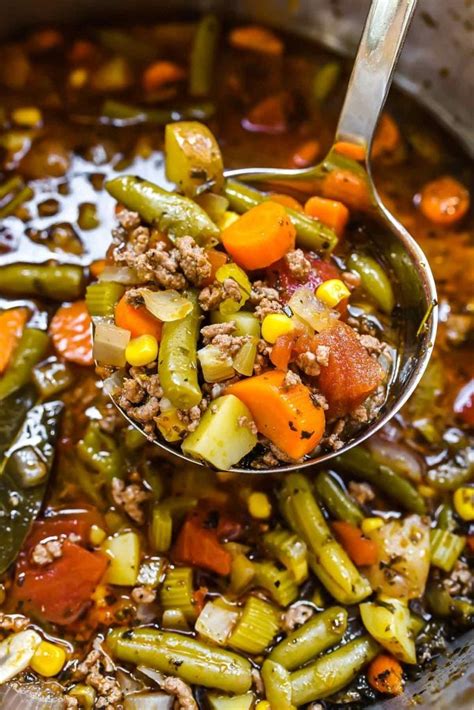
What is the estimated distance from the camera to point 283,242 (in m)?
3.47

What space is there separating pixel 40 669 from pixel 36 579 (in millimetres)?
396

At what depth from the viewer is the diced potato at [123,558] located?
385 centimetres

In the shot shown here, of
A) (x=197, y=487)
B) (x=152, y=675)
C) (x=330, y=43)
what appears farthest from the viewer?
(x=330, y=43)

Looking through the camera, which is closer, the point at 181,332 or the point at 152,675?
the point at 181,332

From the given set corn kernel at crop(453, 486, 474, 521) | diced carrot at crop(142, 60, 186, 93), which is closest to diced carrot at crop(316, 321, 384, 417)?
corn kernel at crop(453, 486, 474, 521)

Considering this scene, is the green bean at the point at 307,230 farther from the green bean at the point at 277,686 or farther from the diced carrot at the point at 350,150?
the green bean at the point at 277,686

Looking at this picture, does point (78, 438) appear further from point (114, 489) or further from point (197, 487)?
point (197, 487)

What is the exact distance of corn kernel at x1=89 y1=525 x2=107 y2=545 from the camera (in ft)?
12.9

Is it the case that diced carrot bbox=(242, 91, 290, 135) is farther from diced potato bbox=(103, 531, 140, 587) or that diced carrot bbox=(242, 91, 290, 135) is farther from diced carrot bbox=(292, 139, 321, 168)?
diced potato bbox=(103, 531, 140, 587)

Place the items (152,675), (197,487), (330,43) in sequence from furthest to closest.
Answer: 1. (330,43)
2. (197,487)
3. (152,675)

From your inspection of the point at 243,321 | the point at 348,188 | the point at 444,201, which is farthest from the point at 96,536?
the point at 444,201

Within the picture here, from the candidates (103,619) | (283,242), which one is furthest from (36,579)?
(283,242)

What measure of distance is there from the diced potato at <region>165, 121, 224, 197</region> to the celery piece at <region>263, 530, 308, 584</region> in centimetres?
165

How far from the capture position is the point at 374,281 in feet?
12.4
